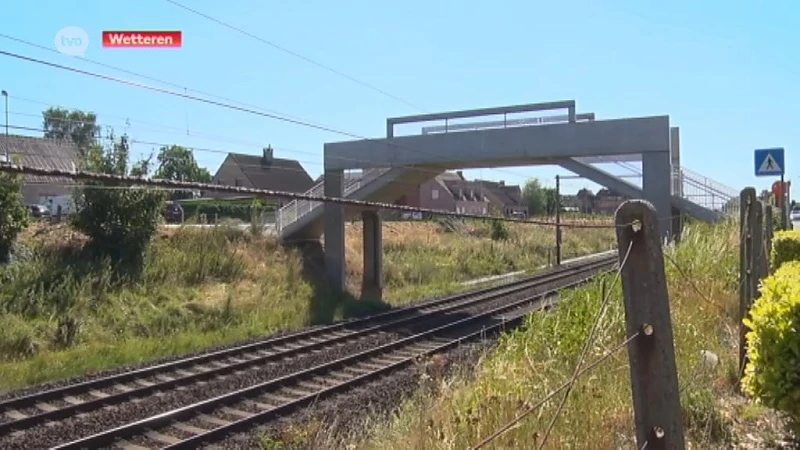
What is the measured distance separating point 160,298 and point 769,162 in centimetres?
1529

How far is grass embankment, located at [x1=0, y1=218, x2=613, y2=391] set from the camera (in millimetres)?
12969

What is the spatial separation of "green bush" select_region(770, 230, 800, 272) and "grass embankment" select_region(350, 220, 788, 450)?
0.85 metres

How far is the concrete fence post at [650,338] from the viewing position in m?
2.34

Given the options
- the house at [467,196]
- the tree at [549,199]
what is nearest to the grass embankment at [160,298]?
the house at [467,196]

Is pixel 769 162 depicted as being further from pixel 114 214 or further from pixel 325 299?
pixel 114 214

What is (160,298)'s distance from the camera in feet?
56.5

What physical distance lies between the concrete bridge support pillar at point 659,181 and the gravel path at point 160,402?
10942 mm

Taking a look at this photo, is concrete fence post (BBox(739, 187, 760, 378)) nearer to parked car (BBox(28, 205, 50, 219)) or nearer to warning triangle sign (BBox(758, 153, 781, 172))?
warning triangle sign (BBox(758, 153, 781, 172))

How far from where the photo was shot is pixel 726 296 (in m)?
8.05

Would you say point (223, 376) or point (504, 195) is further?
point (504, 195)

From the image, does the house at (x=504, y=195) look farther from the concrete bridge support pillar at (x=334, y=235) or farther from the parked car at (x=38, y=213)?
the concrete bridge support pillar at (x=334, y=235)

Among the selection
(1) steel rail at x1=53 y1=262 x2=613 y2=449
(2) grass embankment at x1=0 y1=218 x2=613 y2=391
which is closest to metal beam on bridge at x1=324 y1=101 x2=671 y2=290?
(2) grass embankment at x1=0 y1=218 x2=613 y2=391

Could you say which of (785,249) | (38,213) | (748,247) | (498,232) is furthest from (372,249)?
(748,247)

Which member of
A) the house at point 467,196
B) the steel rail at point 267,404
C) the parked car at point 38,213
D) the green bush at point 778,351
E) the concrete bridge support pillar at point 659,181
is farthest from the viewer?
the house at point 467,196
